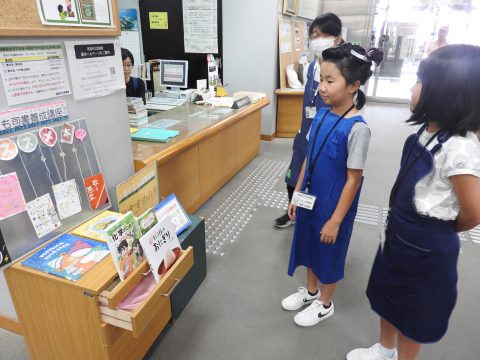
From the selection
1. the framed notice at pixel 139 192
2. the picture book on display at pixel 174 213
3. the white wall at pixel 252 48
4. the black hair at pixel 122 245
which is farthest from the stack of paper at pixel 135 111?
the white wall at pixel 252 48

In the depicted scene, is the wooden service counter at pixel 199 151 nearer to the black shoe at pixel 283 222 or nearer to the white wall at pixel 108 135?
the white wall at pixel 108 135

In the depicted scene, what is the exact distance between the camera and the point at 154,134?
2316mm

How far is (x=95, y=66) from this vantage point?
1.39 m

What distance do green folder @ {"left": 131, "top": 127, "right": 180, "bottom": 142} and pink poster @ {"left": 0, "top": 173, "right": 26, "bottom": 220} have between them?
1.13 metres

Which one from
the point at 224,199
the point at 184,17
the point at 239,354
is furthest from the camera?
the point at 184,17

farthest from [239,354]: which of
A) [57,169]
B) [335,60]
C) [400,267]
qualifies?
[335,60]

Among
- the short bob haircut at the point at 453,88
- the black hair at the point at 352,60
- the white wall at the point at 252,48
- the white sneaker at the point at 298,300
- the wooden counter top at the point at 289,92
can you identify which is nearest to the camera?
the short bob haircut at the point at 453,88

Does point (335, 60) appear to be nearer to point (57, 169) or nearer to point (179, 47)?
point (57, 169)

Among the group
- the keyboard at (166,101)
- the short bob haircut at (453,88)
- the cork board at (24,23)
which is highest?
the cork board at (24,23)

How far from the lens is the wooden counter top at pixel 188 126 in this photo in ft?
6.56

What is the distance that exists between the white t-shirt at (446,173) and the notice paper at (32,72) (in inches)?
52.2

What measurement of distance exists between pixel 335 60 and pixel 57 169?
3.80 feet

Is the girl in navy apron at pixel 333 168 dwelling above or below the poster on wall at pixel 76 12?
below

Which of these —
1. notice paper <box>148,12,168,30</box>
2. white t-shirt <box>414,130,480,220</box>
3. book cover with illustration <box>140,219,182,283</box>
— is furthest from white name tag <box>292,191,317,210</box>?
notice paper <box>148,12,168,30</box>
